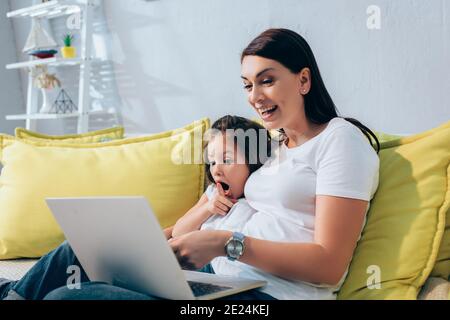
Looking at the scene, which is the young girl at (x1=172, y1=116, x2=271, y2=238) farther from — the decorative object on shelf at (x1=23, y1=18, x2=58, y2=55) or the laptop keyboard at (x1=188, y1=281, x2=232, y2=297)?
the decorative object on shelf at (x1=23, y1=18, x2=58, y2=55)

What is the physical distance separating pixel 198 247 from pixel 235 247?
67mm

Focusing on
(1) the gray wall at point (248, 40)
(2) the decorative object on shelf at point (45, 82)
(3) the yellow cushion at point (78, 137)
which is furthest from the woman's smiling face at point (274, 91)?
(2) the decorative object on shelf at point (45, 82)

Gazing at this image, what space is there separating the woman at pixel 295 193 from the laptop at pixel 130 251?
47 mm

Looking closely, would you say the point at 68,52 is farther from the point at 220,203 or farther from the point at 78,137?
the point at 220,203

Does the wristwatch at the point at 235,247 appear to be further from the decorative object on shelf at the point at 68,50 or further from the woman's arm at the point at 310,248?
the decorative object on shelf at the point at 68,50

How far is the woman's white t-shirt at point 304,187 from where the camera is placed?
111 centimetres

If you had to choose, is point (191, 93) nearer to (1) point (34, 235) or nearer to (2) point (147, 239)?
(1) point (34, 235)

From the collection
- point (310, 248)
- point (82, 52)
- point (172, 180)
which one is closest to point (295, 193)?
point (310, 248)

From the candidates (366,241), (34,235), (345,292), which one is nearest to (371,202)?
(366,241)

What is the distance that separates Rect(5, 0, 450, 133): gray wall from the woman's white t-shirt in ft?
1.87

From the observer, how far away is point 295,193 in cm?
118

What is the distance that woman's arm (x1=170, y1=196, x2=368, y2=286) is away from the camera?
3.54 feet

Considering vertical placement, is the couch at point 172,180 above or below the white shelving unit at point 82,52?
below

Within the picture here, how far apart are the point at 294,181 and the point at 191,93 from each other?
1.22 m
